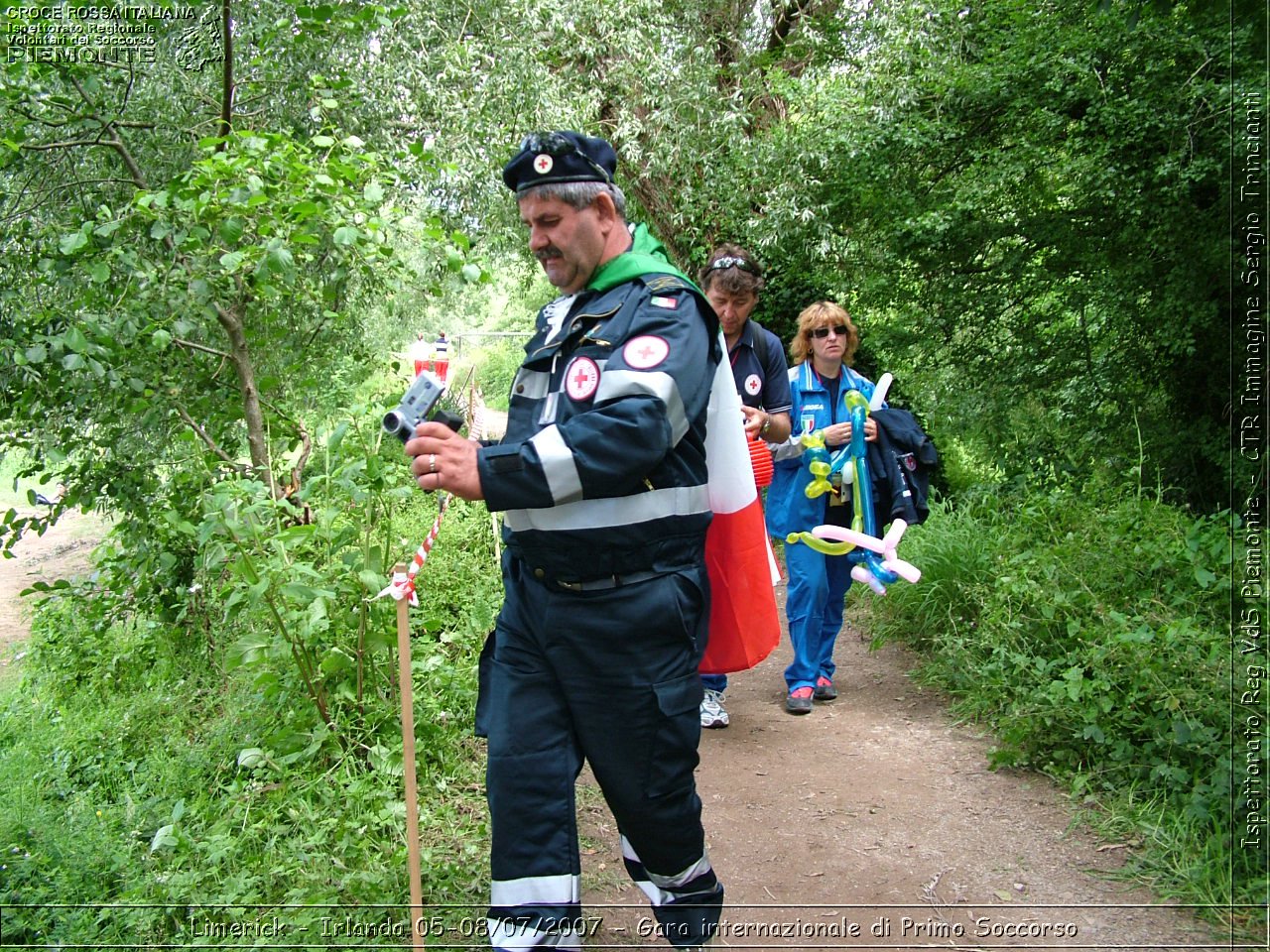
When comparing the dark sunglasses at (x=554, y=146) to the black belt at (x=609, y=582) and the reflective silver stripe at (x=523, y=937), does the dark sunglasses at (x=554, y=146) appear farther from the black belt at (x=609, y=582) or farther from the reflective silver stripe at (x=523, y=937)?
the reflective silver stripe at (x=523, y=937)

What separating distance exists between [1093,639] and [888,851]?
1.43m

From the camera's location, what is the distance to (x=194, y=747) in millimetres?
4641

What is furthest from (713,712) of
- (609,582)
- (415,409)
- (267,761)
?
(415,409)

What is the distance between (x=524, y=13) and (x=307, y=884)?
7.47m

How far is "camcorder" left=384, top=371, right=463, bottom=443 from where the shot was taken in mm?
2533

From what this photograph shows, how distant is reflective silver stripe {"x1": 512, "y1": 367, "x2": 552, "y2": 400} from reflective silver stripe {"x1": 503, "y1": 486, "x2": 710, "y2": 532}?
0.31 m

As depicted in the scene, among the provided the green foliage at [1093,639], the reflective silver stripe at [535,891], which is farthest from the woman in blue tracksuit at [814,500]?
the reflective silver stripe at [535,891]

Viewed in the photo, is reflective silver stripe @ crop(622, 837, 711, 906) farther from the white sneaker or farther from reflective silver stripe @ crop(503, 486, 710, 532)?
the white sneaker

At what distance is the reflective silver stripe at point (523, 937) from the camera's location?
271 cm

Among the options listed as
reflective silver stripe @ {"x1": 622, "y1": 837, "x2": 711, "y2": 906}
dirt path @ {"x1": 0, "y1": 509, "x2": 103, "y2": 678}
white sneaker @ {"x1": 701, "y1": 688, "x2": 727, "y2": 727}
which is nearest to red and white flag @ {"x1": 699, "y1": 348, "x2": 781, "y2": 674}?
reflective silver stripe @ {"x1": 622, "y1": 837, "x2": 711, "y2": 906}

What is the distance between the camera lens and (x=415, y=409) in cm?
258

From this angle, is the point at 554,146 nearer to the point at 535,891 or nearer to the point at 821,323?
the point at 535,891

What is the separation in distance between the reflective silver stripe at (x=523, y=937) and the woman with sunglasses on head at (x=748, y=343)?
6.32ft

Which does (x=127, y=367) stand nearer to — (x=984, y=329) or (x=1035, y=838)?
(x=1035, y=838)
